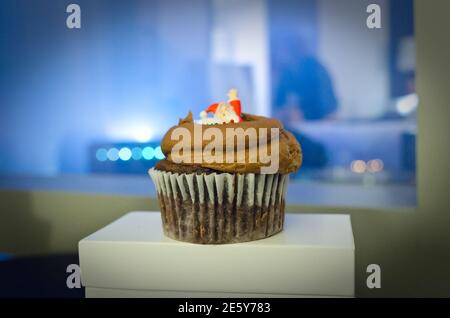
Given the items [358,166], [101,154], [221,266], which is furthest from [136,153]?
[221,266]

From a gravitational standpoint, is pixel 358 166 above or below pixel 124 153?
below

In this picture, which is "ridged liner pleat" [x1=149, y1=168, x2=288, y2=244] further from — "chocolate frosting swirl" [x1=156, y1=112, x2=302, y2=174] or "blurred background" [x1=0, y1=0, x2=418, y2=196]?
"blurred background" [x1=0, y1=0, x2=418, y2=196]

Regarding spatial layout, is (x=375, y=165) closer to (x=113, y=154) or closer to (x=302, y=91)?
(x=302, y=91)

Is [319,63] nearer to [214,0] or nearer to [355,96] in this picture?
[355,96]

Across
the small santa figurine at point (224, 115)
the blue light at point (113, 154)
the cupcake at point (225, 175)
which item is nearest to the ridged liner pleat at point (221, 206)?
the cupcake at point (225, 175)

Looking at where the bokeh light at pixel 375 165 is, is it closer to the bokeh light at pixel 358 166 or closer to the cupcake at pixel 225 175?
the bokeh light at pixel 358 166

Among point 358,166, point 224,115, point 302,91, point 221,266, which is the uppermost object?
point 302,91
